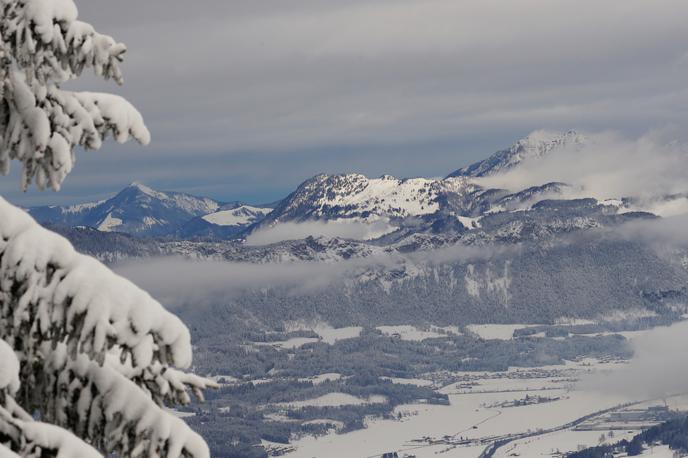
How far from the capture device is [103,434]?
14742 millimetres

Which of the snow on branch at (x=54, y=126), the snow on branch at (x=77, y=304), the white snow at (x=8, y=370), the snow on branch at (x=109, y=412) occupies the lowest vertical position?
the snow on branch at (x=109, y=412)

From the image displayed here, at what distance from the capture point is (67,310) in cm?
1290

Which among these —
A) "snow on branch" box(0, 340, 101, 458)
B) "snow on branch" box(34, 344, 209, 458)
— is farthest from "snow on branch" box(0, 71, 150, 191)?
"snow on branch" box(0, 340, 101, 458)

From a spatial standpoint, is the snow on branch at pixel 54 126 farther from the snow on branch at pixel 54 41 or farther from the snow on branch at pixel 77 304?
the snow on branch at pixel 77 304

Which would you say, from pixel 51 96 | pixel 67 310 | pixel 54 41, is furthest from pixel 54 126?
pixel 67 310

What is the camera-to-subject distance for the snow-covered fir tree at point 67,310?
41.7 ft

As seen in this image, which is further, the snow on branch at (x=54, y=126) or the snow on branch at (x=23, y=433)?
the snow on branch at (x=54, y=126)

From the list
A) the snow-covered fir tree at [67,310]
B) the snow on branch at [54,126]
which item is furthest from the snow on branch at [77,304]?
the snow on branch at [54,126]

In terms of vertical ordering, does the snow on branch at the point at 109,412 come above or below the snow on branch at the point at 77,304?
below

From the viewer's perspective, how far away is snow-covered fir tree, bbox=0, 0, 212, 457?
41.7ft

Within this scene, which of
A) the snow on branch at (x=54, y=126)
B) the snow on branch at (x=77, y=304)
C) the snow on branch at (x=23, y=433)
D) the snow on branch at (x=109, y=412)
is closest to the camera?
the snow on branch at (x=23, y=433)

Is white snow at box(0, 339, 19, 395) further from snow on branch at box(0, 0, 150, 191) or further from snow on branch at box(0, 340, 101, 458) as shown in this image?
snow on branch at box(0, 0, 150, 191)

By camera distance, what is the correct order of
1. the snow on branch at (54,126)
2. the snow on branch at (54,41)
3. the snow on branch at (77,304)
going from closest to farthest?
the snow on branch at (77,304)
the snow on branch at (54,41)
the snow on branch at (54,126)

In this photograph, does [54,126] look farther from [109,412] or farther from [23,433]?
[23,433]
